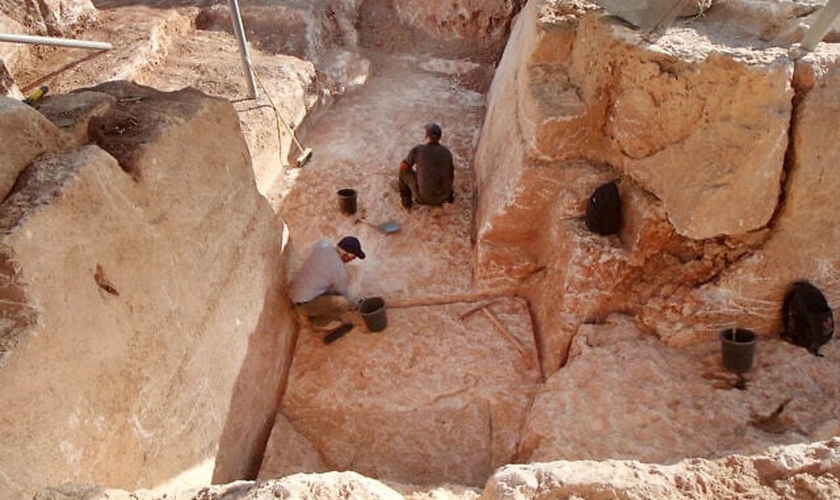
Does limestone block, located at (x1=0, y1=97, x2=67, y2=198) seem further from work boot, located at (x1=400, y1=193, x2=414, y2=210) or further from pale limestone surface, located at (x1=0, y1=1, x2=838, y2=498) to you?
work boot, located at (x1=400, y1=193, x2=414, y2=210)

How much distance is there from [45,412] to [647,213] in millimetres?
3698

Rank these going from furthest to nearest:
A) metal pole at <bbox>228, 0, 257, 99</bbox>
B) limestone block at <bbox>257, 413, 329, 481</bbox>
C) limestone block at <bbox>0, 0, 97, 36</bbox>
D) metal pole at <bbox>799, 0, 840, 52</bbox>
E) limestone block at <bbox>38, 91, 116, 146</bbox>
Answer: limestone block at <bbox>0, 0, 97, 36</bbox> → metal pole at <bbox>228, 0, 257, 99</bbox> → limestone block at <bbox>257, 413, 329, 481</bbox> → metal pole at <bbox>799, 0, 840, 52</bbox> → limestone block at <bbox>38, 91, 116, 146</bbox>

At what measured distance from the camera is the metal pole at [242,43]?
6.21 m

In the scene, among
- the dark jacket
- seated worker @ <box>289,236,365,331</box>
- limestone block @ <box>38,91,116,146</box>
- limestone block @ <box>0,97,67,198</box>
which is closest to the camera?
limestone block @ <box>0,97,67,198</box>

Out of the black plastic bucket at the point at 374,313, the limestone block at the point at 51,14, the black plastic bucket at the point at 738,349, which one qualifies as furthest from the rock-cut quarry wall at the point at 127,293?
the limestone block at the point at 51,14

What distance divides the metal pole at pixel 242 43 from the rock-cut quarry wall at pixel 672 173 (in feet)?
10.5

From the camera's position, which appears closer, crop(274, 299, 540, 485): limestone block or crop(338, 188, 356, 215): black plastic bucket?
crop(274, 299, 540, 485): limestone block

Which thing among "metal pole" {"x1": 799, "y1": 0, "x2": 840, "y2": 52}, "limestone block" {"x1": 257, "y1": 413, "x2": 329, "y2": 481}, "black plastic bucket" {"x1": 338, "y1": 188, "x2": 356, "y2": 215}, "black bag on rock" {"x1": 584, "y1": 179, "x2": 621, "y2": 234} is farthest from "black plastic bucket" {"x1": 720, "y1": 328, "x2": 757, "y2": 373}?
"black plastic bucket" {"x1": 338, "y1": 188, "x2": 356, "y2": 215}

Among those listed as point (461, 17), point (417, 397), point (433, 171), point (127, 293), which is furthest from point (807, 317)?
point (461, 17)

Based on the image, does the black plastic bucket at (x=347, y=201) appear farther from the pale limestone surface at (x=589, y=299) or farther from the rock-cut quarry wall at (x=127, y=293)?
the rock-cut quarry wall at (x=127, y=293)

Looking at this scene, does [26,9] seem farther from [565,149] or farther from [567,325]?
[567,325]

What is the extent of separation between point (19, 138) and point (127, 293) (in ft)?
2.78

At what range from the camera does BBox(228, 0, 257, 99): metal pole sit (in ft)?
20.4

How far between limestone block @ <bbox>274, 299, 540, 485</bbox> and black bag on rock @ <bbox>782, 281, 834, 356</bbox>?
1.77m
